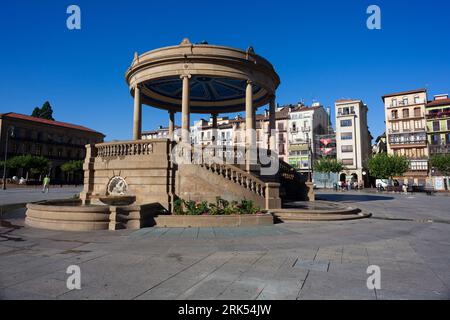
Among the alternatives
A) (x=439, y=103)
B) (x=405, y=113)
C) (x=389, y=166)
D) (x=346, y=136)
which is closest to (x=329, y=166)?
(x=346, y=136)

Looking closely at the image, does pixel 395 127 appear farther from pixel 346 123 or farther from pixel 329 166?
pixel 329 166

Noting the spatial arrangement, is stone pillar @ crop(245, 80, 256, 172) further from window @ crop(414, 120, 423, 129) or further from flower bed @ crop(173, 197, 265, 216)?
window @ crop(414, 120, 423, 129)

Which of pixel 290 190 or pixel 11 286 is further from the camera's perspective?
pixel 290 190

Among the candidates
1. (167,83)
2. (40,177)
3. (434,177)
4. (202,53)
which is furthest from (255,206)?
(40,177)

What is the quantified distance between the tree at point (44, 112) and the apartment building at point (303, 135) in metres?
81.2

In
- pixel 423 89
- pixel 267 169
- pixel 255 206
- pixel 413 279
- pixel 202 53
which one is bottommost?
pixel 413 279

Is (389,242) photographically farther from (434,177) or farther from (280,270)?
(434,177)

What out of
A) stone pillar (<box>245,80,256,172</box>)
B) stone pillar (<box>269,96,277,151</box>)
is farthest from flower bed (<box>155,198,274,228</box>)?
stone pillar (<box>269,96,277,151</box>)

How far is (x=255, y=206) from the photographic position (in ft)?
40.0

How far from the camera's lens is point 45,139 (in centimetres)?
7644

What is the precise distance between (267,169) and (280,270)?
11445mm

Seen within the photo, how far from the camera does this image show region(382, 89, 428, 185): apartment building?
64.0m

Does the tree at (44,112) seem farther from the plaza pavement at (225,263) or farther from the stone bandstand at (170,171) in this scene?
the plaza pavement at (225,263)

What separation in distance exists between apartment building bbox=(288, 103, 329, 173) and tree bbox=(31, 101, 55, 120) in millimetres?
81248
